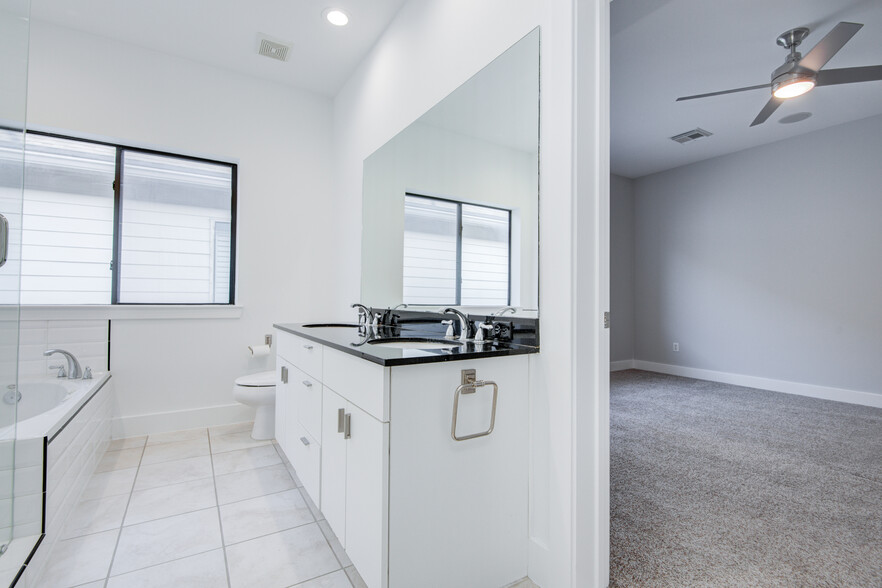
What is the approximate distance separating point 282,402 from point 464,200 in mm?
1599

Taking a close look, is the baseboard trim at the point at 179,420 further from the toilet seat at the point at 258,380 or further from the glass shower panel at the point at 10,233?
the glass shower panel at the point at 10,233

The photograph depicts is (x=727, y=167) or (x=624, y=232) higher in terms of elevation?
(x=727, y=167)

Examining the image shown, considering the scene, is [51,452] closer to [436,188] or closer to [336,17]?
[436,188]

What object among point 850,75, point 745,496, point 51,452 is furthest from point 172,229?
point 850,75

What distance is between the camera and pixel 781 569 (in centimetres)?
146

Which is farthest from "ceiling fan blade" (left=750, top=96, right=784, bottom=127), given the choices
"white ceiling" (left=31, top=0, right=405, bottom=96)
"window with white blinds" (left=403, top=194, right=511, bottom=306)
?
"white ceiling" (left=31, top=0, right=405, bottom=96)

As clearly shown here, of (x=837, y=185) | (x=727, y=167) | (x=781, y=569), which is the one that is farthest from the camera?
(x=727, y=167)

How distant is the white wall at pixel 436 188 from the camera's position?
1563 mm

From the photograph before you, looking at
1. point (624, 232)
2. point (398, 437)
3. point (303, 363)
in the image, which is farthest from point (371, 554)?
point (624, 232)

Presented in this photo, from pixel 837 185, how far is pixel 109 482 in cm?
629

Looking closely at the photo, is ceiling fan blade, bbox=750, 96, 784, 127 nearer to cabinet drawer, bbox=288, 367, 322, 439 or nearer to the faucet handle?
the faucet handle

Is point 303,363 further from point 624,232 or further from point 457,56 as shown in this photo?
point 624,232

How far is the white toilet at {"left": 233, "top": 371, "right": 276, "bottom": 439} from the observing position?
2699mm

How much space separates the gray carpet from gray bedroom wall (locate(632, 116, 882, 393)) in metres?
0.80
